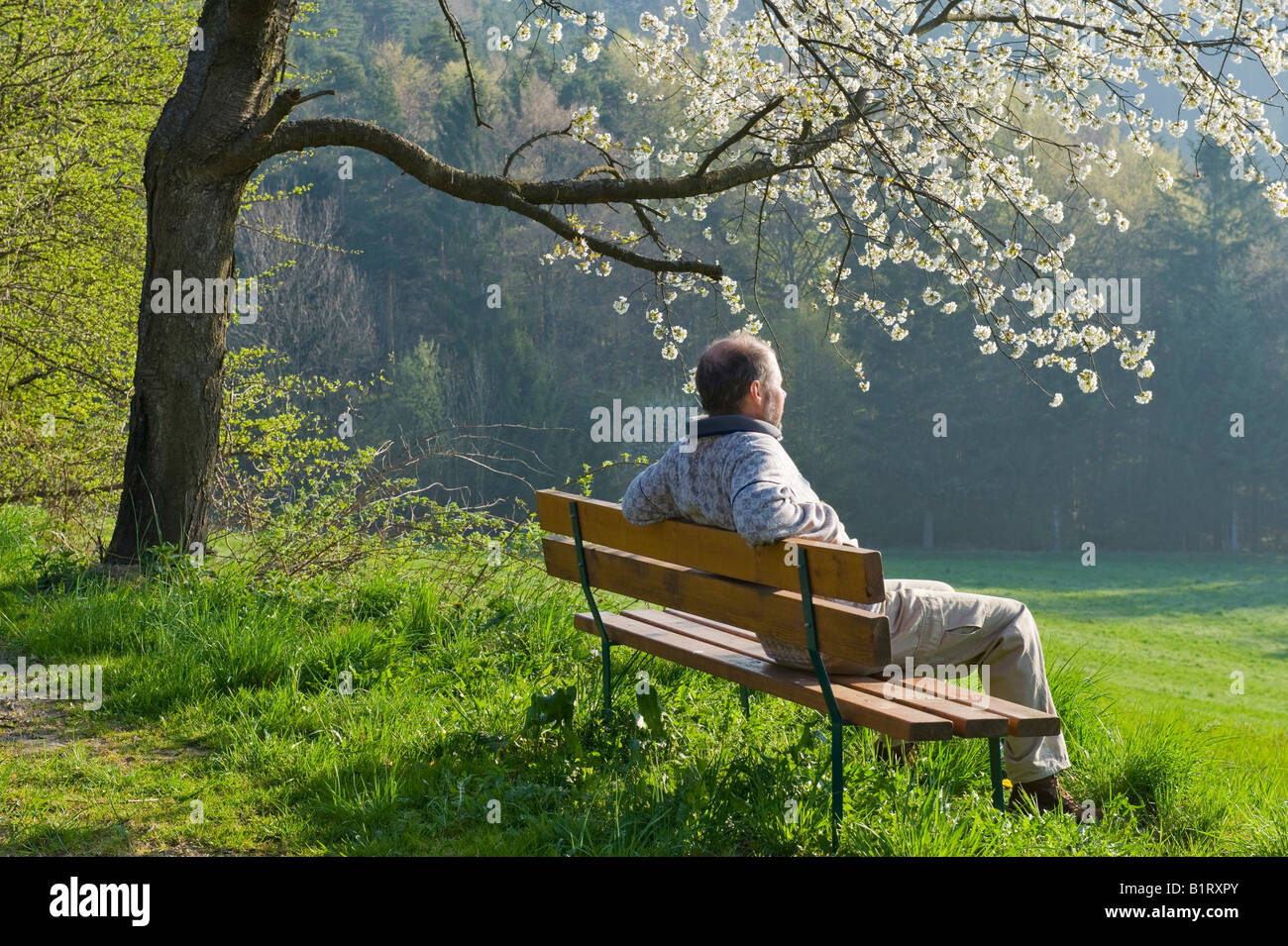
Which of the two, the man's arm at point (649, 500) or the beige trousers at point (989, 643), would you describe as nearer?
the beige trousers at point (989, 643)

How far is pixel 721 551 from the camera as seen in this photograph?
3.62 metres

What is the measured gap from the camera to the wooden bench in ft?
10.2

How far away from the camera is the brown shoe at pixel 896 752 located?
4.01 meters

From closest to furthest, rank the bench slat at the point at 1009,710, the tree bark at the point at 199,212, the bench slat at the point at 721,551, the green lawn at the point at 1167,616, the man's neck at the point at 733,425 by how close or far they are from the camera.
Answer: the bench slat at the point at 721,551 < the bench slat at the point at 1009,710 < the man's neck at the point at 733,425 < the tree bark at the point at 199,212 < the green lawn at the point at 1167,616

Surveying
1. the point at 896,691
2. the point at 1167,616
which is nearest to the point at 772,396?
the point at 896,691

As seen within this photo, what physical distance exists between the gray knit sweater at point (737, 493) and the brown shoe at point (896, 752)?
0.92 metres

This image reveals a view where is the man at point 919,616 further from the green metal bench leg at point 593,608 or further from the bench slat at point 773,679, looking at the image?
the green metal bench leg at point 593,608

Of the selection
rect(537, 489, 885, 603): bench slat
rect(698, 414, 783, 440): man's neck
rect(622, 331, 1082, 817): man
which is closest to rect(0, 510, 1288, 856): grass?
rect(622, 331, 1082, 817): man

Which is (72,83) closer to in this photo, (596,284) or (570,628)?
(570,628)

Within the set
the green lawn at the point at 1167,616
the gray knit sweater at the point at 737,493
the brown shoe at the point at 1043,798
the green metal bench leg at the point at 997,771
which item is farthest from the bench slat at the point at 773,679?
the green lawn at the point at 1167,616

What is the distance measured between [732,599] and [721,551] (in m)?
0.15

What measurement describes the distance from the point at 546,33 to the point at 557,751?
15.8 feet

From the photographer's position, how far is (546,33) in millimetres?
7195

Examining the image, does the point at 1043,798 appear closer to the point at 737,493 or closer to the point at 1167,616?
the point at 737,493
